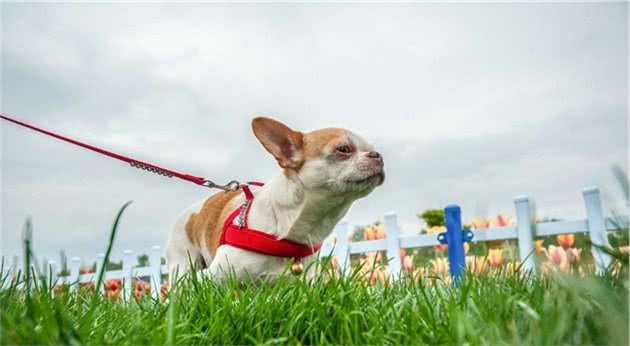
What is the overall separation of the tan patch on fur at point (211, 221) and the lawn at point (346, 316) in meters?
1.14

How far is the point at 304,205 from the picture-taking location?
267 cm

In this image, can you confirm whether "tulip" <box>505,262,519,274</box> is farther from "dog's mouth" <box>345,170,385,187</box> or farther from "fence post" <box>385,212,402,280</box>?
"fence post" <box>385,212,402,280</box>

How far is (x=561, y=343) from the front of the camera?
114 centimetres

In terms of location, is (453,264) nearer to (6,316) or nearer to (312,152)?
(312,152)

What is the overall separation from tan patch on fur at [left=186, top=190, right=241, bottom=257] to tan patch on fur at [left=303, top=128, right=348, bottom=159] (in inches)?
25.2

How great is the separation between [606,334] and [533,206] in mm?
300

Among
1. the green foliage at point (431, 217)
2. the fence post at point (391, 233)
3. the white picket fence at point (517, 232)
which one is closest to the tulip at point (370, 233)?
the white picket fence at point (517, 232)

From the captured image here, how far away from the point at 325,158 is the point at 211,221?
943 mm

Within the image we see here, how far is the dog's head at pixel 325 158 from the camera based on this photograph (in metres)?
2.63

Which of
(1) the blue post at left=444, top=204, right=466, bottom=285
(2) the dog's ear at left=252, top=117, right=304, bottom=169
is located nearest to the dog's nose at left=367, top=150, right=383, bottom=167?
(2) the dog's ear at left=252, top=117, right=304, bottom=169

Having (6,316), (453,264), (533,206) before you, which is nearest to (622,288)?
(533,206)

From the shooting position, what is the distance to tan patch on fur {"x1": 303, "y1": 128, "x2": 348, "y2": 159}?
8.86 ft

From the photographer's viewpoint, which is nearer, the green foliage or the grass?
the grass

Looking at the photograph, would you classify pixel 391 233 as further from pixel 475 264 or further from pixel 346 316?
pixel 346 316
